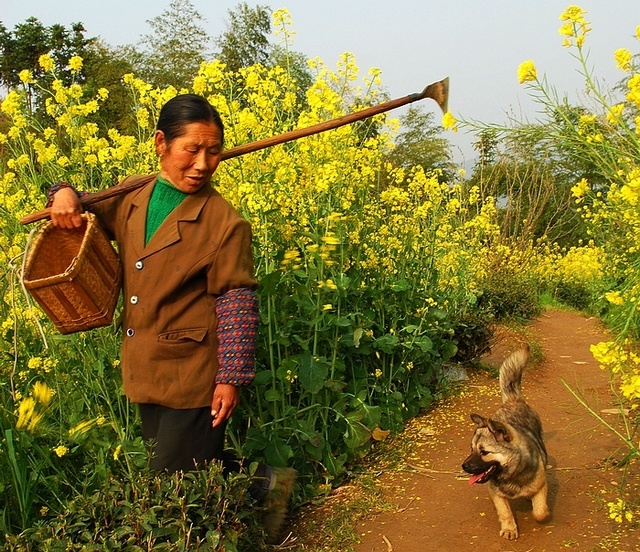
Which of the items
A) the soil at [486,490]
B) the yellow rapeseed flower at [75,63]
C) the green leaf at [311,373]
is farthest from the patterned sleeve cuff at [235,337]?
the yellow rapeseed flower at [75,63]

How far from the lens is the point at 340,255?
13.5ft

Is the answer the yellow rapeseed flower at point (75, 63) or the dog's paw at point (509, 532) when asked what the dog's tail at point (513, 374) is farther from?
the yellow rapeseed flower at point (75, 63)

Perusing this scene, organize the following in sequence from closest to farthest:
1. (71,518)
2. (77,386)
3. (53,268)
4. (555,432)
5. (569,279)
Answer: (71,518)
(53,268)
(77,386)
(555,432)
(569,279)

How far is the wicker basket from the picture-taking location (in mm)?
2469

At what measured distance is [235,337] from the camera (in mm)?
2625

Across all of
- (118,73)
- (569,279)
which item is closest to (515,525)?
(569,279)

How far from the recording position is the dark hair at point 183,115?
262 cm

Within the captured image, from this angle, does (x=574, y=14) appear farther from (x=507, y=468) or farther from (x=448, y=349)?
(x=448, y=349)

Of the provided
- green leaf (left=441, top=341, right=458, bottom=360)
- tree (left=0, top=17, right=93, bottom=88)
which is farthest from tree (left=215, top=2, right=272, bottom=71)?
green leaf (left=441, top=341, right=458, bottom=360)

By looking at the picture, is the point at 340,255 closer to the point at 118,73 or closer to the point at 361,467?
the point at 361,467

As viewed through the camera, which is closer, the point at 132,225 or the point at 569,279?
the point at 132,225

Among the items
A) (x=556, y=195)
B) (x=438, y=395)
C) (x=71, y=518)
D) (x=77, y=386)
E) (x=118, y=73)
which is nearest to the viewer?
(x=71, y=518)

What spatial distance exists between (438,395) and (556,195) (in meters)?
9.34

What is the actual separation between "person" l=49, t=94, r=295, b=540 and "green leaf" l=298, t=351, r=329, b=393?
0.97 meters
